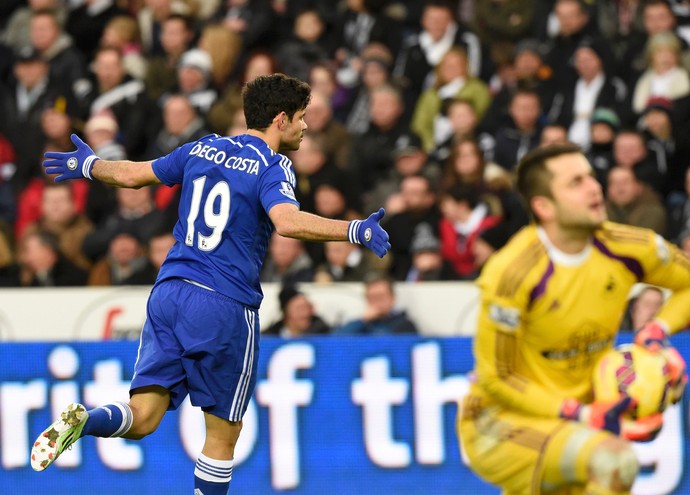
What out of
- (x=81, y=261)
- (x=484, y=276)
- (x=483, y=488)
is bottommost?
(x=483, y=488)

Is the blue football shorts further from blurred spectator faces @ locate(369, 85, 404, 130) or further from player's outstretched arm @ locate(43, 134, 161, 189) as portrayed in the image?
blurred spectator faces @ locate(369, 85, 404, 130)

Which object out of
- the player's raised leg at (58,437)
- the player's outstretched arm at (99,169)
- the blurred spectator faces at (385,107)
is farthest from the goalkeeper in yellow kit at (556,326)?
the blurred spectator faces at (385,107)

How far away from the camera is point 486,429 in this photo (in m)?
6.48

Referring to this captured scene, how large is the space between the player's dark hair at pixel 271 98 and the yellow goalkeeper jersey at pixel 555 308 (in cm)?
166

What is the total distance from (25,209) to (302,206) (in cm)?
270

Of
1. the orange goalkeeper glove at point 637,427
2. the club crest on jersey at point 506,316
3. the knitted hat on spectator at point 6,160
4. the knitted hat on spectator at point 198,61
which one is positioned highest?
the knitted hat on spectator at point 198,61

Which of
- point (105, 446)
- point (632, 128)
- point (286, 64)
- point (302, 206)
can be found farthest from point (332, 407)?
point (286, 64)

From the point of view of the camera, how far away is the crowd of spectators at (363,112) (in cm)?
1185

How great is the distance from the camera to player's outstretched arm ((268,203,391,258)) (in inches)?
264

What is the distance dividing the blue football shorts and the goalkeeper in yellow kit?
1.44 meters

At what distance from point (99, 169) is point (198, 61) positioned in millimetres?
6163

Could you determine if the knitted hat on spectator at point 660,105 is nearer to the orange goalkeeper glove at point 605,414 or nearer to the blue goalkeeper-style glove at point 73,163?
the blue goalkeeper-style glove at point 73,163

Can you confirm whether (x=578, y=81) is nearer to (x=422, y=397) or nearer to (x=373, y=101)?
(x=373, y=101)

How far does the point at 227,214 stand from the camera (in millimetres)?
7336
